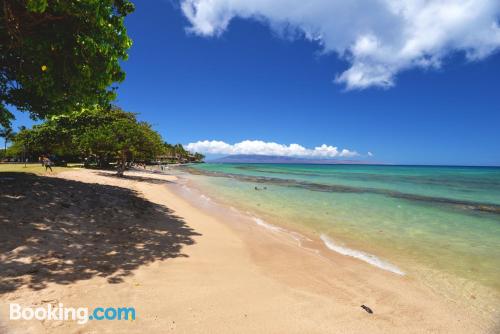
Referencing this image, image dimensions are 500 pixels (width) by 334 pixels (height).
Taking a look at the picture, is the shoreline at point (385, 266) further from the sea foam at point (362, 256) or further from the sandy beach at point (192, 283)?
the sandy beach at point (192, 283)

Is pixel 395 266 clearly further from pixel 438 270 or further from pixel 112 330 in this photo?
pixel 112 330

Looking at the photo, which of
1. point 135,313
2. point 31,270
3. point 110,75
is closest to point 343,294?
point 135,313

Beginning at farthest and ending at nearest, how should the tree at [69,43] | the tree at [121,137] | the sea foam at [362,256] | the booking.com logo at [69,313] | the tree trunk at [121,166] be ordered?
the tree trunk at [121,166] → the tree at [121,137] → the sea foam at [362,256] → the tree at [69,43] → the booking.com logo at [69,313]

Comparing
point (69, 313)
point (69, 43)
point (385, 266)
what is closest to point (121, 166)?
point (69, 43)

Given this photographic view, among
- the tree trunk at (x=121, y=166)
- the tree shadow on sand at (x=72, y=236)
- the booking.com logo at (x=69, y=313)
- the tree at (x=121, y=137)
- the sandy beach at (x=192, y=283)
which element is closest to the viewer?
the booking.com logo at (x=69, y=313)

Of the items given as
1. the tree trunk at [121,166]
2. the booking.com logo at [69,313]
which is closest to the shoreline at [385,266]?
the booking.com logo at [69,313]

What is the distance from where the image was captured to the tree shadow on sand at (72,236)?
18.5ft

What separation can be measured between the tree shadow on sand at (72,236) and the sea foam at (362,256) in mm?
5312

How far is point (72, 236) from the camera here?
7781 mm

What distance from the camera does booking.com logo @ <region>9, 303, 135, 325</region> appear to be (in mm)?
4094

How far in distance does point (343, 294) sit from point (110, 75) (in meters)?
9.08

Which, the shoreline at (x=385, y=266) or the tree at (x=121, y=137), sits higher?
the tree at (x=121, y=137)

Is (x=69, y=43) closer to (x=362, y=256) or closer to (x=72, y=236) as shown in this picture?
(x=72, y=236)

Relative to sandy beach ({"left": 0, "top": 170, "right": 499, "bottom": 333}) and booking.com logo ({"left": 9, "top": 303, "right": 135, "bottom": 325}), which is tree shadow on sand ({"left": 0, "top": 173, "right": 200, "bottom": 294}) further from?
booking.com logo ({"left": 9, "top": 303, "right": 135, "bottom": 325})
